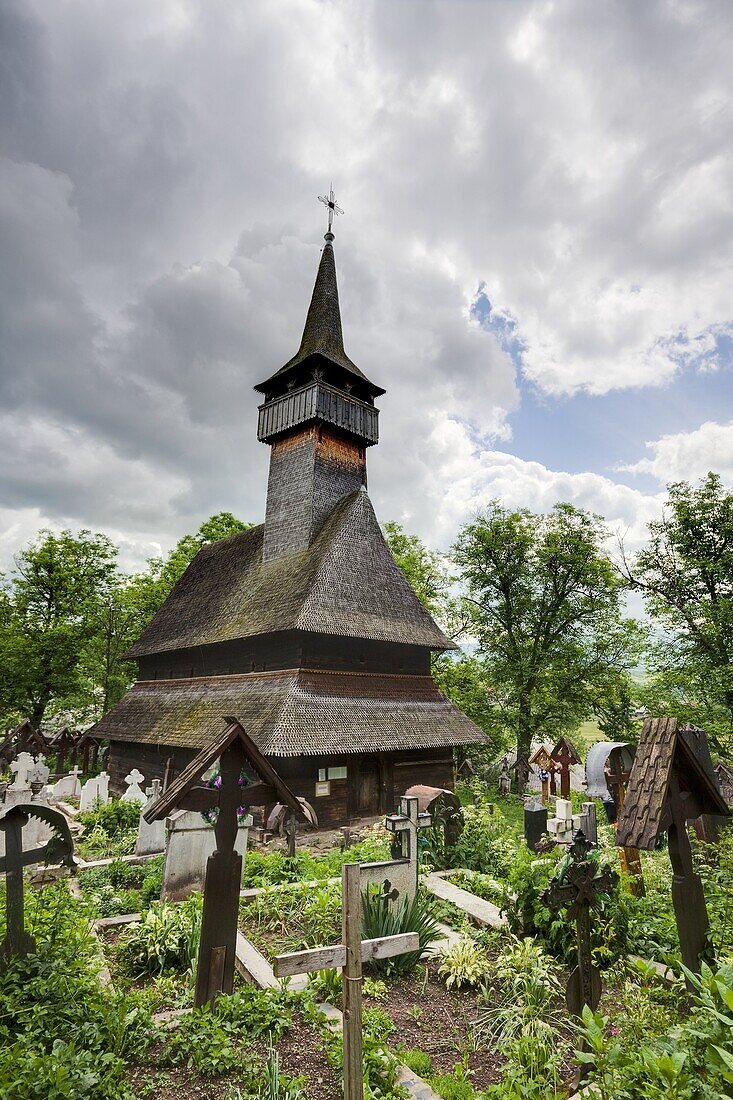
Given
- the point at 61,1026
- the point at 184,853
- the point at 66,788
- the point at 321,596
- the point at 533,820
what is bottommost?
the point at 66,788

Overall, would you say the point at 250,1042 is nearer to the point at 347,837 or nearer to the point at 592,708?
the point at 347,837

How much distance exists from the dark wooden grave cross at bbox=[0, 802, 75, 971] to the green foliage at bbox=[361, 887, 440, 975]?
327 cm

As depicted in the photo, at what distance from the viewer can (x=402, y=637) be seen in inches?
708

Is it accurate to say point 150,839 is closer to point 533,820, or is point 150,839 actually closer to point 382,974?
point 382,974

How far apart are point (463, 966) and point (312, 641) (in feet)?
35.4

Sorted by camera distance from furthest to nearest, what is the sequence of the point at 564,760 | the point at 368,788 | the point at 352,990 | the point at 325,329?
the point at 325,329 < the point at 564,760 < the point at 368,788 < the point at 352,990

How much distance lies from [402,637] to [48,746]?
2074cm

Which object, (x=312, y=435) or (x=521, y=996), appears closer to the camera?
(x=521, y=996)

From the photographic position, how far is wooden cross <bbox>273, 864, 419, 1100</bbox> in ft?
11.6

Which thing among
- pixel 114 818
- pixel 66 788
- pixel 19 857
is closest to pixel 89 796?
pixel 114 818

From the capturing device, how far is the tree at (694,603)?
55.7 ft

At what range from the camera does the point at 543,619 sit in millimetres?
24250

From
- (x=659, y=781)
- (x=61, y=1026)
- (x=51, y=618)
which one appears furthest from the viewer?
(x=51, y=618)

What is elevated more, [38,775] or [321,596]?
[321,596]
